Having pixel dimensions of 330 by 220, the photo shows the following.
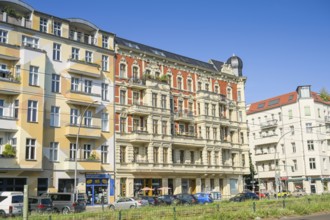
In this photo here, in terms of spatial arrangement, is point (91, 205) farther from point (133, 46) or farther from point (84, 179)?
point (133, 46)

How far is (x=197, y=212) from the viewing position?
69.4ft

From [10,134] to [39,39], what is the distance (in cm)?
984

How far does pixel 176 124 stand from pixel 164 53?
999cm

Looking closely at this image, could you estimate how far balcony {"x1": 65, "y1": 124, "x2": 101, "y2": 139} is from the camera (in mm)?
39719

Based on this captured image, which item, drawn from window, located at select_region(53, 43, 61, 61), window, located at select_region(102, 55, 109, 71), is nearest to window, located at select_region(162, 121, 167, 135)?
window, located at select_region(102, 55, 109, 71)

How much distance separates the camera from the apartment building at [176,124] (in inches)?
1791

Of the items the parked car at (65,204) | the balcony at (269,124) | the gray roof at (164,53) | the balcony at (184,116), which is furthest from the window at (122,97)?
the balcony at (269,124)

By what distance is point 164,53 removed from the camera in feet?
178

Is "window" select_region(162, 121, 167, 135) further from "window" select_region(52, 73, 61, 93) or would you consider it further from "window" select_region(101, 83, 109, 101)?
"window" select_region(52, 73, 61, 93)

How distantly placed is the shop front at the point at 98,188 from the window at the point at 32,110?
826 centimetres

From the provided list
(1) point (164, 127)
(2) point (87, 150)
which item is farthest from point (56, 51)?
(1) point (164, 127)

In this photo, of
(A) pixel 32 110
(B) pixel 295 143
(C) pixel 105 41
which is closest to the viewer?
(A) pixel 32 110

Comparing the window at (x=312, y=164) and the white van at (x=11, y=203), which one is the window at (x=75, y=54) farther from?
the window at (x=312, y=164)

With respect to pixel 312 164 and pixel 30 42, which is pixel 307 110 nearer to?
pixel 312 164
